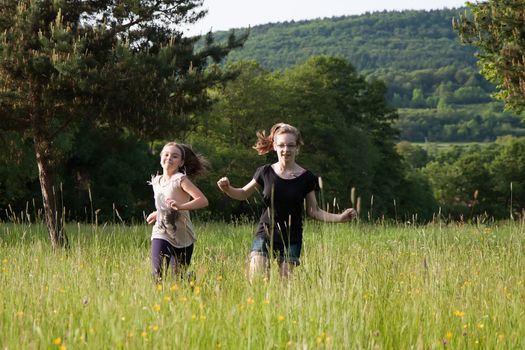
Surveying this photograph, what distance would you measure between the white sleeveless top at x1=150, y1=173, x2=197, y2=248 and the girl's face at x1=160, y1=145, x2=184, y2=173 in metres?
0.08

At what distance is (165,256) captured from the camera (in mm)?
5605

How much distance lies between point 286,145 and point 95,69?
23.7 ft

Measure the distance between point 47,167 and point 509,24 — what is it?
10615 mm

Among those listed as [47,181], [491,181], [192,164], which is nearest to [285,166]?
[192,164]

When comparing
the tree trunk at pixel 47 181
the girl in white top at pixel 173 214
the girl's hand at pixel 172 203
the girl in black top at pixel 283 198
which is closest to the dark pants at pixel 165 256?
the girl in white top at pixel 173 214

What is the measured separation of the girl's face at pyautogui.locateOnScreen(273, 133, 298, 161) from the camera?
586 cm

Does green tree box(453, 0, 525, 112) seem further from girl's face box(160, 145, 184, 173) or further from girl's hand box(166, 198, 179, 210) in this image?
girl's hand box(166, 198, 179, 210)

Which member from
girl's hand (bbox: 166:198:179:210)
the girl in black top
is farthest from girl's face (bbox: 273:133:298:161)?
girl's hand (bbox: 166:198:179:210)

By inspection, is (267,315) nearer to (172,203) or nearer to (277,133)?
(172,203)

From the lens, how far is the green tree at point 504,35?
655 inches

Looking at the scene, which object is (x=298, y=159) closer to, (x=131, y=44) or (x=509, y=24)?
(x=509, y=24)

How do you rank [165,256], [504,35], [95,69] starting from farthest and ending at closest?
[504,35] → [95,69] → [165,256]

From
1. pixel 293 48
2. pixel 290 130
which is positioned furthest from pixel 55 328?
pixel 293 48

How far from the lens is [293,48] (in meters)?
192
